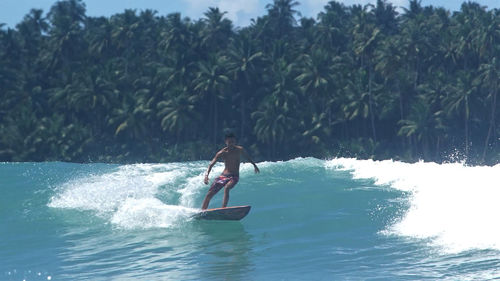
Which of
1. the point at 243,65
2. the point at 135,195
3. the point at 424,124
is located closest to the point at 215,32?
the point at 243,65

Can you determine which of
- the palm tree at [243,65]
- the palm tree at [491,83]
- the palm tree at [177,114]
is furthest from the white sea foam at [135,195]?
the palm tree at [491,83]

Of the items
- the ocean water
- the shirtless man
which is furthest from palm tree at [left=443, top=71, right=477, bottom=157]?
the shirtless man

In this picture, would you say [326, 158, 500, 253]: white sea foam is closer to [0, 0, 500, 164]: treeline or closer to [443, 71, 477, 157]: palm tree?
[0, 0, 500, 164]: treeline

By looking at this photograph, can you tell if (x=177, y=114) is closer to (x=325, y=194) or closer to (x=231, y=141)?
(x=325, y=194)

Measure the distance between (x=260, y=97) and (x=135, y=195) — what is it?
48761 millimetres

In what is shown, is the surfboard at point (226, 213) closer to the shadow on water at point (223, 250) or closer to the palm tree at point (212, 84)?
the shadow on water at point (223, 250)

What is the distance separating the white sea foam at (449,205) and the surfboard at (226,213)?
293cm

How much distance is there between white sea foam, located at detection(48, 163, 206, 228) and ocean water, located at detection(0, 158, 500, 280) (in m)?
0.04

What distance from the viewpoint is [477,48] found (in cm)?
6388

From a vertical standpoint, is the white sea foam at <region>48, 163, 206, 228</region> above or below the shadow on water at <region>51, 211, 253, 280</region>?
above

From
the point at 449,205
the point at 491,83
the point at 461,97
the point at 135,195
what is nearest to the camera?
the point at 449,205

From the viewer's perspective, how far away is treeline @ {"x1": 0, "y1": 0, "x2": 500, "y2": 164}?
60.8 meters

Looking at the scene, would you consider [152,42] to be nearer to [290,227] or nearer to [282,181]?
[282,181]

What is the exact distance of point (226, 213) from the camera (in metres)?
13.7
